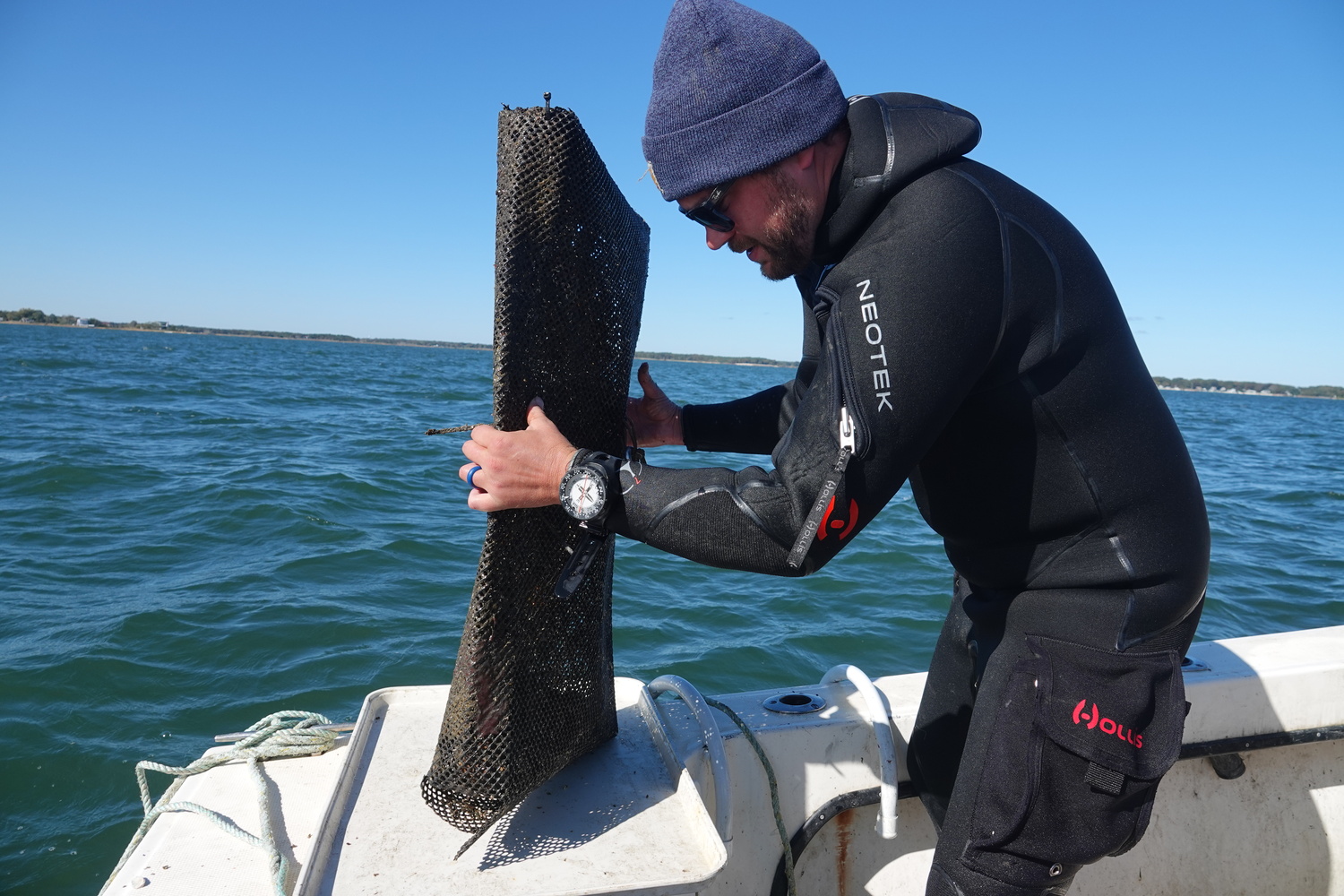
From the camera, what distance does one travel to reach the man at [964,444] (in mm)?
1595

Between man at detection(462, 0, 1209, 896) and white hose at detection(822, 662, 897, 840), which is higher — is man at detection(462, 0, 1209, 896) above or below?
above

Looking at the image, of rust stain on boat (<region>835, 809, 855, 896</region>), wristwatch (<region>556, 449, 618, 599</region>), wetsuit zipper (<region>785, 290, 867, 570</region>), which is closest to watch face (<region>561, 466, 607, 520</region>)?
wristwatch (<region>556, 449, 618, 599</region>)

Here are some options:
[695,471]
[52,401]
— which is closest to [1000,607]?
[695,471]

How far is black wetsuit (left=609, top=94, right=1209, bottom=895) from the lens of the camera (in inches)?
62.2

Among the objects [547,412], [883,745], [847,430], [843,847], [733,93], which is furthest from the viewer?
[843,847]

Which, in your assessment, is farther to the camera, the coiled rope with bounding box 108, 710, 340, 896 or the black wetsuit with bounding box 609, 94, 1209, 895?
the coiled rope with bounding box 108, 710, 340, 896

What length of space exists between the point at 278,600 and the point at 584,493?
20.5 feet

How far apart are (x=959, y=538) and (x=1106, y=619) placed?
351 millimetres

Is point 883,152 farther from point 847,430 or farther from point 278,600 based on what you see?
point 278,600

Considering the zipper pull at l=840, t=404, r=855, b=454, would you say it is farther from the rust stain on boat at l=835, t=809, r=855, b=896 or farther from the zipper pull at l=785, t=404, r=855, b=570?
the rust stain on boat at l=835, t=809, r=855, b=896

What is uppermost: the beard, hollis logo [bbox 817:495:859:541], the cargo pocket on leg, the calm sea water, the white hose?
the beard

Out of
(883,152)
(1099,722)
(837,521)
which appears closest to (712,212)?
(883,152)

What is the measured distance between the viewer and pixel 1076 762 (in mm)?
1770

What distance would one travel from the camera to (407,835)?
1.94m
